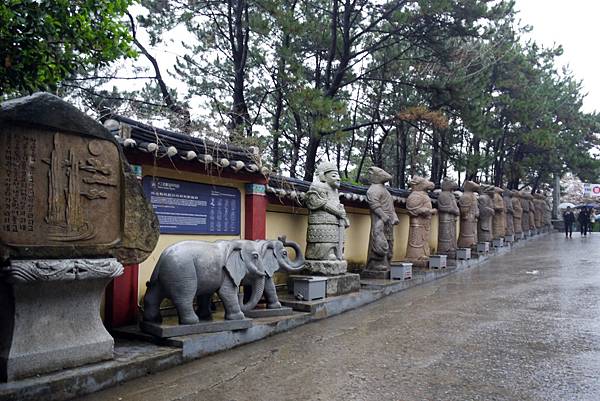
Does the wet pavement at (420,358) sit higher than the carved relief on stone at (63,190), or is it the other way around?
the carved relief on stone at (63,190)

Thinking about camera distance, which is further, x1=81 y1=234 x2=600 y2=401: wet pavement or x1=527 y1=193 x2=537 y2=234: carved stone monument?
x1=527 y1=193 x2=537 y2=234: carved stone monument

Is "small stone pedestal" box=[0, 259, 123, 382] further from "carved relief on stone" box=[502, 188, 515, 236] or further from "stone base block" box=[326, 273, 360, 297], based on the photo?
"carved relief on stone" box=[502, 188, 515, 236]

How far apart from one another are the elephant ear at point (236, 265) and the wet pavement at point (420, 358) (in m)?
0.89

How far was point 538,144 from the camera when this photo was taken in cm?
2117

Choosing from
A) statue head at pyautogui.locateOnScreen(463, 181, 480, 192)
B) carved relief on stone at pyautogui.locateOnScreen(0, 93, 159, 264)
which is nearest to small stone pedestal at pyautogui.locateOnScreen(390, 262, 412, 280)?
statue head at pyautogui.locateOnScreen(463, 181, 480, 192)

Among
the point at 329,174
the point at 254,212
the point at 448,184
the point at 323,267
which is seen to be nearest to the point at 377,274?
the point at 323,267

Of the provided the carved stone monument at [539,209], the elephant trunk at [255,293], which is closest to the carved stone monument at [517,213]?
the carved stone monument at [539,209]

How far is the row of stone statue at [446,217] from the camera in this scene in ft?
37.3

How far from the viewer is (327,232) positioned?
9258 mm

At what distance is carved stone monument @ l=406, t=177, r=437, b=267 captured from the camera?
13164 mm

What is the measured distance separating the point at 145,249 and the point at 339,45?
1029cm

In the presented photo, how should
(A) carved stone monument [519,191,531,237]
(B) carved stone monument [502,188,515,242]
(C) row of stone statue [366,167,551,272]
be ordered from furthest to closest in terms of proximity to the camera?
1. (A) carved stone monument [519,191,531,237]
2. (B) carved stone monument [502,188,515,242]
3. (C) row of stone statue [366,167,551,272]

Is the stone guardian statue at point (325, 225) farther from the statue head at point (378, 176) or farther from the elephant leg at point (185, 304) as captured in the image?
the elephant leg at point (185, 304)

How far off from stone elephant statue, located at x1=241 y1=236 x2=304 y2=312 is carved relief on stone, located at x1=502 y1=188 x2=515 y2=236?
1665cm
